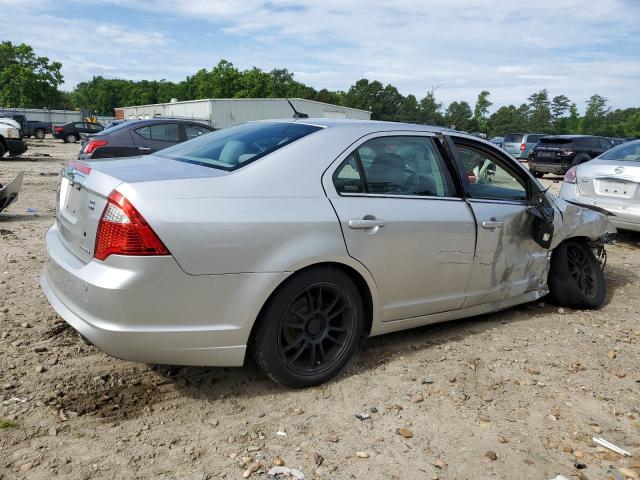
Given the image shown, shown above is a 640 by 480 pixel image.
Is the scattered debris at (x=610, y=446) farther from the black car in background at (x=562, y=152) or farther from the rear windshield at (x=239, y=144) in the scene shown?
the black car in background at (x=562, y=152)

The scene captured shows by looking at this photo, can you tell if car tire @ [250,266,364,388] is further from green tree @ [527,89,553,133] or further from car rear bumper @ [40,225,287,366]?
green tree @ [527,89,553,133]

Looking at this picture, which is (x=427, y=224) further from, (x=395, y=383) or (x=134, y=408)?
(x=134, y=408)

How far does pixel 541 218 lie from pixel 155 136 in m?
8.85

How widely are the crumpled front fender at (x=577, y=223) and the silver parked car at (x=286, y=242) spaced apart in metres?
0.35

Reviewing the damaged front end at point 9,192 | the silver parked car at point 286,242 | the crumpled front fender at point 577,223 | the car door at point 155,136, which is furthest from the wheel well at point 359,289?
the car door at point 155,136

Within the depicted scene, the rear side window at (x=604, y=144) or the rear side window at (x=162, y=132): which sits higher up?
the rear side window at (x=604, y=144)

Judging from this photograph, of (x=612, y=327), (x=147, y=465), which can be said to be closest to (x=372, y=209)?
(x=147, y=465)

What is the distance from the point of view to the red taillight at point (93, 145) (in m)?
10.5

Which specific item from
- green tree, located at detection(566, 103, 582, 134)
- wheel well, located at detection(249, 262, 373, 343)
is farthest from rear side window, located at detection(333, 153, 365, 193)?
green tree, located at detection(566, 103, 582, 134)

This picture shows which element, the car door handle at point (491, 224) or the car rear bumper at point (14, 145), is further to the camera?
the car rear bumper at point (14, 145)

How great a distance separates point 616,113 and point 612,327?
106 m

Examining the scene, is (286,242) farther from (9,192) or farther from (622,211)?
(9,192)

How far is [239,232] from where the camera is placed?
280cm

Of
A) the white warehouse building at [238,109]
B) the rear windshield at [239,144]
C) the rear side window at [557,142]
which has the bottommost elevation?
the rear windshield at [239,144]
